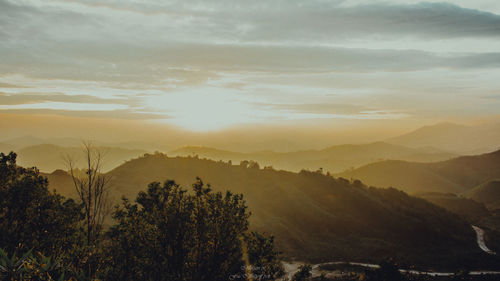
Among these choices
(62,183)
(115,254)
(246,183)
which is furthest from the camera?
(246,183)

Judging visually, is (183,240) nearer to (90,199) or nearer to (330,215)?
(90,199)

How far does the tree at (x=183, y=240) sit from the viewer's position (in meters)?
22.9

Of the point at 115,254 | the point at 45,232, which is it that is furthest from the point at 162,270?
the point at 45,232

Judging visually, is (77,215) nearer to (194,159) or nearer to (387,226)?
(387,226)

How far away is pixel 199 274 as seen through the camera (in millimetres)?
23359

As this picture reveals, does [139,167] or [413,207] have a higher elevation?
[139,167]

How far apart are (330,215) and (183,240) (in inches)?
4391

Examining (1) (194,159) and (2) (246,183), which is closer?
(2) (246,183)

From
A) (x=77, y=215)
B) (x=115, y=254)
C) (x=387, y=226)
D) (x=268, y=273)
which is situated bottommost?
(x=387, y=226)

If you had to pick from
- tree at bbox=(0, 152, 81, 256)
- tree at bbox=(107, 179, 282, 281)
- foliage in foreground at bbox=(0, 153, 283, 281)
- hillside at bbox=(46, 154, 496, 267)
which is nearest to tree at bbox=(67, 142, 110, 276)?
foliage in foreground at bbox=(0, 153, 283, 281)

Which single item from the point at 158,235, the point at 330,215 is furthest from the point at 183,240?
the point at 330,215

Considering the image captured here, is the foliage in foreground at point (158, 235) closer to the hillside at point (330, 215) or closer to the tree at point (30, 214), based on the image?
the tree at point (30, 214)

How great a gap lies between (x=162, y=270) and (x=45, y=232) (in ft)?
33.9

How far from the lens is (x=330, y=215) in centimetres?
12638
